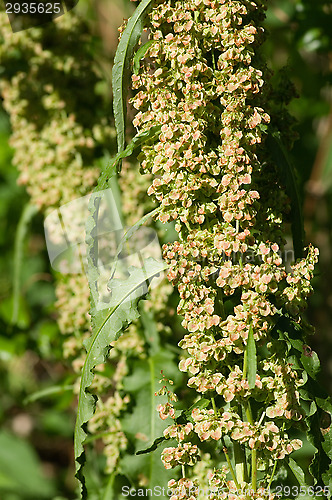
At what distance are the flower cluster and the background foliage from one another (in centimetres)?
24

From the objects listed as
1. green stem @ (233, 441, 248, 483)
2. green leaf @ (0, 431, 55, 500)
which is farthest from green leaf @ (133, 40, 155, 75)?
green leaf @ (0, 431, 55, 500)

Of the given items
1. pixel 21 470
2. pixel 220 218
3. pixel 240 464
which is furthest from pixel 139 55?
pixel 21 470

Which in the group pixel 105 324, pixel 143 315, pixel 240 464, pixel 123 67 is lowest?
pixel 240 464

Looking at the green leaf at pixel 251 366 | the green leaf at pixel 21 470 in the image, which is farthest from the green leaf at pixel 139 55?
the green leaf at pixel 21 470

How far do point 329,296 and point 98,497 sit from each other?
1.18m

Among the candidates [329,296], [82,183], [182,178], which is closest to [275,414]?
[182,178]

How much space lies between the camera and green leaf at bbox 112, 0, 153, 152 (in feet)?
2.74

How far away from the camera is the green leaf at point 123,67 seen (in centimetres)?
84

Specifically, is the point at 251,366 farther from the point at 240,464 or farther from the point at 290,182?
the point at 290,182

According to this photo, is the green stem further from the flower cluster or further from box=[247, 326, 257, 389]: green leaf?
box=[247, 326, 257, 389]: green leaf

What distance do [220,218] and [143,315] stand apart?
0.50 metres

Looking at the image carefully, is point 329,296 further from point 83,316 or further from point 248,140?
point 248,140

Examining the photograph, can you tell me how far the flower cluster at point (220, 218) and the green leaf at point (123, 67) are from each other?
0.02m

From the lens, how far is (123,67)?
841 mm
